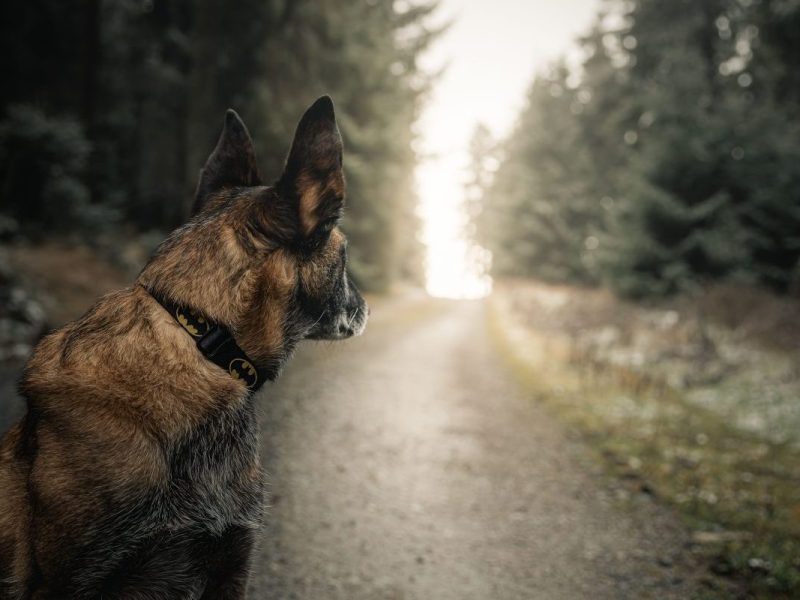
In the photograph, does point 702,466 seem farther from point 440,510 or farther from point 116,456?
point 116,456

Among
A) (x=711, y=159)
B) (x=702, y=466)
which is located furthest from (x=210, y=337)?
(x=711, y=159)

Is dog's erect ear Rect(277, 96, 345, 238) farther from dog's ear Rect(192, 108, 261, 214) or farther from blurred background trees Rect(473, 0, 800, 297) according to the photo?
blurred background trees Rect(473, 0, 800, 297)

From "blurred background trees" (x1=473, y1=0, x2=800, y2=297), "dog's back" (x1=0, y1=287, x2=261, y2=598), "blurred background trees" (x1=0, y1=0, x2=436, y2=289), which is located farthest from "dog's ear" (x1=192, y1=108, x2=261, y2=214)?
"blurred background trees" (x1=473, y1=0, x2=800, y2=297)

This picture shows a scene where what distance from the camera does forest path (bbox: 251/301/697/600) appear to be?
11.2ft

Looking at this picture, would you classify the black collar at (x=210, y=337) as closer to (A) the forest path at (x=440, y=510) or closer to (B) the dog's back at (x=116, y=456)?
(B) the dog's back at (x=116, y=456)

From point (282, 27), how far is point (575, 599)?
48.4 feet

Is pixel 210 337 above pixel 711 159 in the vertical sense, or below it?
below

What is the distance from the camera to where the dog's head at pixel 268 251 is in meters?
1.99

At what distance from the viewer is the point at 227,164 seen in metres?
2.50

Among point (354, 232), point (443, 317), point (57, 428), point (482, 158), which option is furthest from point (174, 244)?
point (482, 158)

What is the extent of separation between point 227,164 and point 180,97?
15773mm

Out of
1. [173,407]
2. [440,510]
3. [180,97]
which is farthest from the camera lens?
[180,97]

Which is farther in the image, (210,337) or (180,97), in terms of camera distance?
(180,97)

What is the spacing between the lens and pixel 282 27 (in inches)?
523
